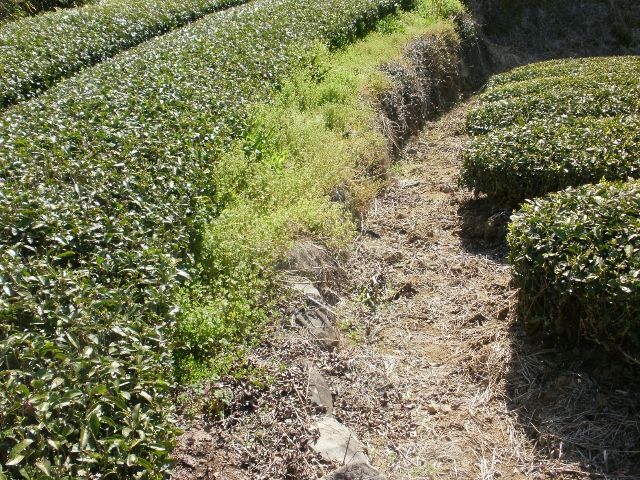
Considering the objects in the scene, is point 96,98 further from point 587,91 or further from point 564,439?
point 587,91

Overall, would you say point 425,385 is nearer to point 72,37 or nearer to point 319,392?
point 319,392

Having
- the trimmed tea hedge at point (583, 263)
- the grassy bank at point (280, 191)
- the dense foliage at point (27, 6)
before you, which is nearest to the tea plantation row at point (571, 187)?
the trimmed tea hedge at point (583, 263)

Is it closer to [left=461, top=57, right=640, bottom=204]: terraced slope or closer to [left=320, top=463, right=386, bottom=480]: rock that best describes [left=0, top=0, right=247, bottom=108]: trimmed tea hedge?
[left=461, top=57, right=640, bottom=204]: terraced slope

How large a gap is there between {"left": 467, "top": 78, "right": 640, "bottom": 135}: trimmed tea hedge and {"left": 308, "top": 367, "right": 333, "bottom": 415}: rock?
207 inches

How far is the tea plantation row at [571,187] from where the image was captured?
4.40 metres

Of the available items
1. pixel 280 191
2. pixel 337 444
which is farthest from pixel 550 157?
pixel 337 444

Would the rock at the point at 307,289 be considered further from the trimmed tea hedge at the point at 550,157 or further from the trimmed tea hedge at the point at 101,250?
the trimmed tea hedge at the point at 550,157

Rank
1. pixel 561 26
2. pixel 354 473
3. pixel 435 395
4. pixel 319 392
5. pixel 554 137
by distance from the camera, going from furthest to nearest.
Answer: pixel 561 26
pixel 554 137
pixel 435 395
pixel 319 392
pixel 354 473

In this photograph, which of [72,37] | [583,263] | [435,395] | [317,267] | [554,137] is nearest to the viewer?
[583,263]

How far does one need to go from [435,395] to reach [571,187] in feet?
9.45

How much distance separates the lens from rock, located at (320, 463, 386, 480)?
3.41m

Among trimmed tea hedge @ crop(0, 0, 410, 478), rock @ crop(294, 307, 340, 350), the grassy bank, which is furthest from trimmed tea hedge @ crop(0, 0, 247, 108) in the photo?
rock @ crop(294, 307, 340, 350)

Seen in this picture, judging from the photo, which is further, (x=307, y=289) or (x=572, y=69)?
(x=572, y=69)

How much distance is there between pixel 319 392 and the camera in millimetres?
4312
